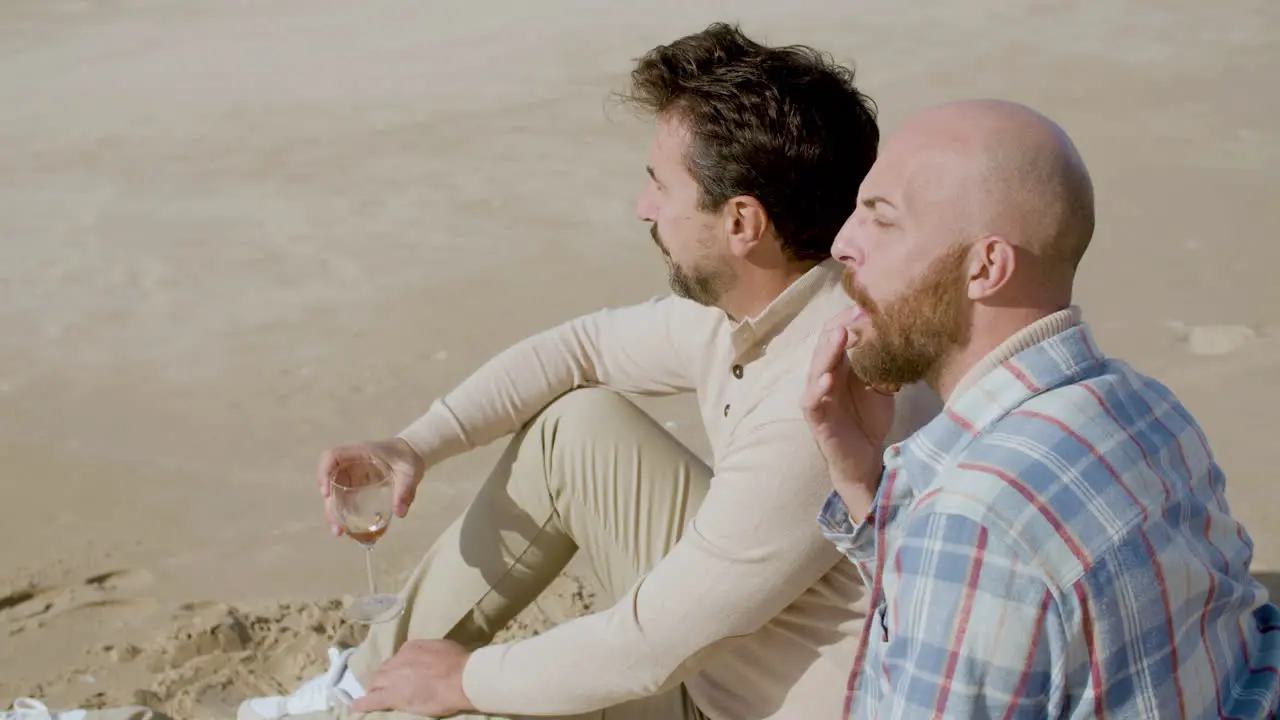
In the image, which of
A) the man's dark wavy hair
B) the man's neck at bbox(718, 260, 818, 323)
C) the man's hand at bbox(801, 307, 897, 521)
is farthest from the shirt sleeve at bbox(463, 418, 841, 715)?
the man's dark wavy hair

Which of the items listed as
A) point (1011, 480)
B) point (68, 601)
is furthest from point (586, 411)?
point (68, 601)

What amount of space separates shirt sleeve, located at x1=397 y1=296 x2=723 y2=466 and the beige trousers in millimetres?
228

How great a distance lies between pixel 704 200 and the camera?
2.82m

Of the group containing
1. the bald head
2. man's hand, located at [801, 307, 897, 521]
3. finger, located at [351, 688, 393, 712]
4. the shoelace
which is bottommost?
the shoelace

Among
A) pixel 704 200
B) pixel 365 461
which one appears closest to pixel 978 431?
pixel 704 200

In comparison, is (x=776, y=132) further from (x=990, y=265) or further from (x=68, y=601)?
(x=68, y=601)

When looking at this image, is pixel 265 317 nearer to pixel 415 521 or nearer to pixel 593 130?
pixel 415 521

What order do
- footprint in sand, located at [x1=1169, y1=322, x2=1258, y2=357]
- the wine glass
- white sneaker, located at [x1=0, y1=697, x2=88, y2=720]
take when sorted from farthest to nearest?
footprint in sand, located at [x1=1169, y1=322, x2=1258, y2=357]
white sneaker, located at [x1=0, y1=697, x2=88, y2=720]
the wine glass

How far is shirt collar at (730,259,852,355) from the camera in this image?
8.92 ft

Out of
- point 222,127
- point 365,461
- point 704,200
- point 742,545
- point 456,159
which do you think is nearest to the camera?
point 742,545

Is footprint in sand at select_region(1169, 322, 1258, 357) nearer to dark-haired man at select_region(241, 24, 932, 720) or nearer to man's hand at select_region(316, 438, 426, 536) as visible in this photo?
dark-haired man at select_region(241, 24, 932, 720)

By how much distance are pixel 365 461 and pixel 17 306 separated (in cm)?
343

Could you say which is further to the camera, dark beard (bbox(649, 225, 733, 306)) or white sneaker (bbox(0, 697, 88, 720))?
white sneaker (bbox(0, 697, 88, 720))

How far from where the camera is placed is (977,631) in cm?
176
